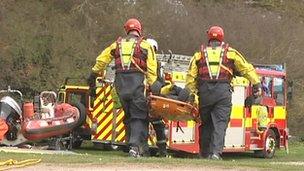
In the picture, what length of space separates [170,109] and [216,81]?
751 mm

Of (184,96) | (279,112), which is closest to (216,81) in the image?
(184,96)

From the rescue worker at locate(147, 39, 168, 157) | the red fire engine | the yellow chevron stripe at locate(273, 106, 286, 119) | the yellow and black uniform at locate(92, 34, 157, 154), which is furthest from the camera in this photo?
the yellow chevron stripe at locate(273, 106, 286, 119)

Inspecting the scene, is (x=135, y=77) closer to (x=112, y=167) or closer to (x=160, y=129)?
(x=160, y=129)

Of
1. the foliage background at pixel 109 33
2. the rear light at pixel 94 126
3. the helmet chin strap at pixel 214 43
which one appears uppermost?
the foliage background at pixel 109 33

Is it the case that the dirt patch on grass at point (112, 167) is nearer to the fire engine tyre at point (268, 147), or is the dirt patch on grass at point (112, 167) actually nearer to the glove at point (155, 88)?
the glove at point (155, 88)

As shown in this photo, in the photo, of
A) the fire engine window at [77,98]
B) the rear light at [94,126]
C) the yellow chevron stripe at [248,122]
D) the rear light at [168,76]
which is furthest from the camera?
the fire engine window at [77,98]

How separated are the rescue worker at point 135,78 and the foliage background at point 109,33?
42.0ft

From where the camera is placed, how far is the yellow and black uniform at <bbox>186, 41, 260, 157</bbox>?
36.5 ft

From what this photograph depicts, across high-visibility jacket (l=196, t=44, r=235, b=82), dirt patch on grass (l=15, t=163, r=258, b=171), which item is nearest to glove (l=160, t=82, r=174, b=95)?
high-visibility jacket (l=196, t=44, r=235, b=82)

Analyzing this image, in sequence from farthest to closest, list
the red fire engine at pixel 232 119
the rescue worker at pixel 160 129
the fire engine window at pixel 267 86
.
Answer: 1. the fire engine window at pixel 267 86
2. the red fire engine at pixel 232 119
3. the rescue worker at pixel 160 129

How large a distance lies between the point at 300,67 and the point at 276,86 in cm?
977

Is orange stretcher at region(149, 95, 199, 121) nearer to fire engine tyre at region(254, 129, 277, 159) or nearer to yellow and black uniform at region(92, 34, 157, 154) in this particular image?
yellow and black uniform at region(92, 34, 157, 154)

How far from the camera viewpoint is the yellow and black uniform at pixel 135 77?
35.9 ft

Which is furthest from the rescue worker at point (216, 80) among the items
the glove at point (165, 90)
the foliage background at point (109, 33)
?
the foliage background at point (109, 33)
